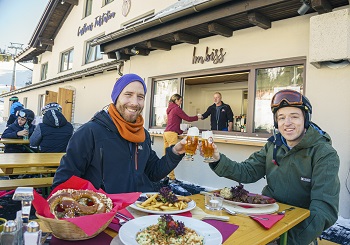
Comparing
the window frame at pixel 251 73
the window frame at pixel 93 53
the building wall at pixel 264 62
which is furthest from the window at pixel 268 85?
the window frame at pixel 93 53

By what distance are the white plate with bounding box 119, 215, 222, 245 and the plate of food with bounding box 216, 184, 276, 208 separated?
0.50 metres

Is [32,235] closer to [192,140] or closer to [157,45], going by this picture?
[192,140]

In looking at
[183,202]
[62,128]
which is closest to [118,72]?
[62,128]

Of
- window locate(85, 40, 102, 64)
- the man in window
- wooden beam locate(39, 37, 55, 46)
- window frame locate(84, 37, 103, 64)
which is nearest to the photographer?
the man in window

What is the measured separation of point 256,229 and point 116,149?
1092 millimetres

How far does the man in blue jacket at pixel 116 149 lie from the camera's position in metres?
1.92

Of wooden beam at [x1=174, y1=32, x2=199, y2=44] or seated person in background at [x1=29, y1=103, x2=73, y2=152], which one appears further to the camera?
wooden beam at [x1=174, y1=32, x2=199, y2=44]

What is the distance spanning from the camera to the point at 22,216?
924 millimetres

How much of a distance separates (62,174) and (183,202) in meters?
0.82

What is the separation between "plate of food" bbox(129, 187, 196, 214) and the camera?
1.45m

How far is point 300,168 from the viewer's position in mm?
1955

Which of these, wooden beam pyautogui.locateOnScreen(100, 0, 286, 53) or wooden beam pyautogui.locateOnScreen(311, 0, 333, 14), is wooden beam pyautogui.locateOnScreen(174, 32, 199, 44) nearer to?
wooden beam pyautogui.locateOnScreen(100, 0, 286, 53)

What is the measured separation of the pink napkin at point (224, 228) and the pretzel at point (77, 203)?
511 mm

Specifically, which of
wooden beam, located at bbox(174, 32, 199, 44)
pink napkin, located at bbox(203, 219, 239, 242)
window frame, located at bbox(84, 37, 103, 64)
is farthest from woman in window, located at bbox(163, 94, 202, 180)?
window frame, located at bbox(84, 37, 103, 64)
